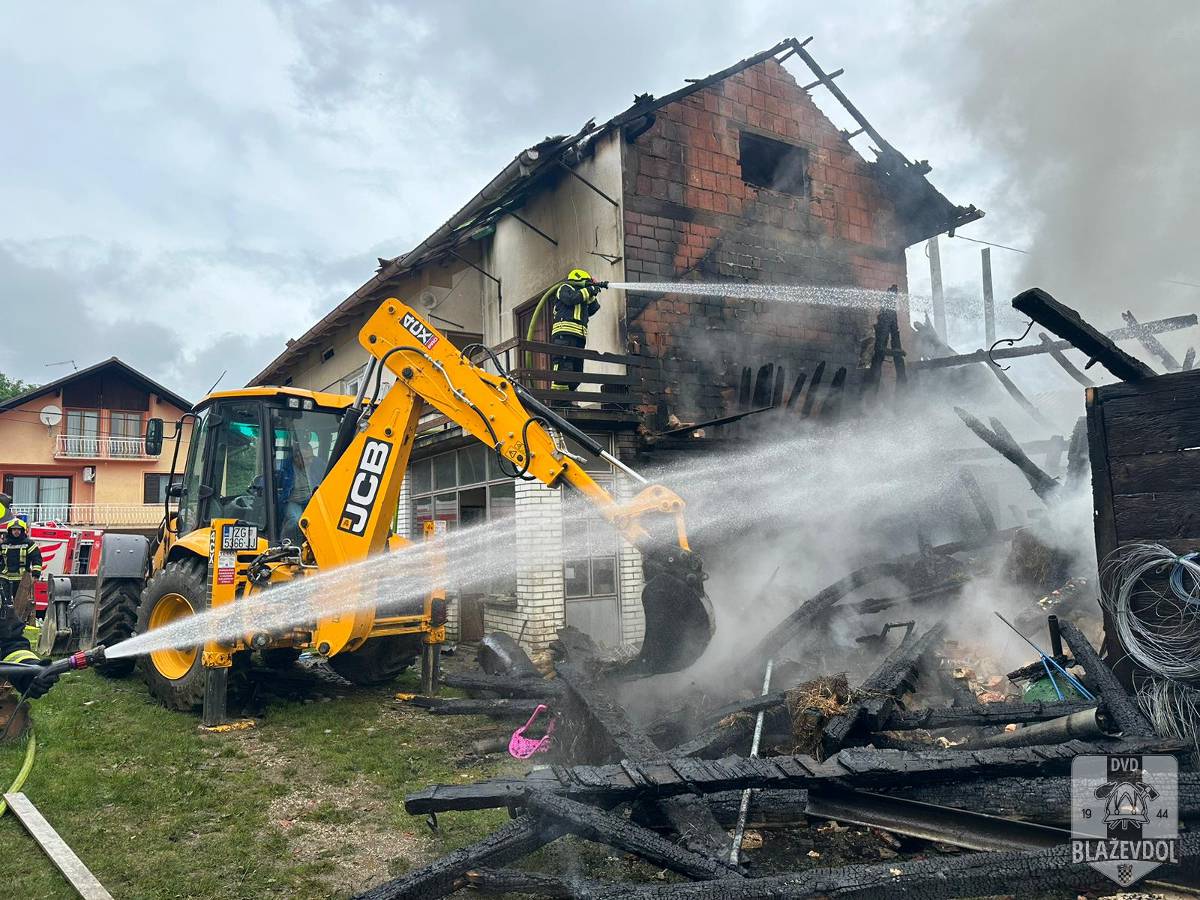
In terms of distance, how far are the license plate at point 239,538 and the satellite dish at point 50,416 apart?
3376cm

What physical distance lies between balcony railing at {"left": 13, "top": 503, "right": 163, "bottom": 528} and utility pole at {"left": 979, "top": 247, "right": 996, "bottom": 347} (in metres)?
33.0

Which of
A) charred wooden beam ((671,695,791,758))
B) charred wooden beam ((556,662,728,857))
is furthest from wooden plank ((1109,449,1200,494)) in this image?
charred wooden beam ((556,662,728,857))

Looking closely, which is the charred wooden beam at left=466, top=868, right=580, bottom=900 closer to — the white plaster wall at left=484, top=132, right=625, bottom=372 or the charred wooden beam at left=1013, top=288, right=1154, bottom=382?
the charred wooden beam at left=1013, top=288, right=1154, bottom=382

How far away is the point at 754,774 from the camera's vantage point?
383 centimetres

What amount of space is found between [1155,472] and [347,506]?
607 cm

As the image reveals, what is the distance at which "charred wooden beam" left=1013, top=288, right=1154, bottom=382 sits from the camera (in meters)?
4.86

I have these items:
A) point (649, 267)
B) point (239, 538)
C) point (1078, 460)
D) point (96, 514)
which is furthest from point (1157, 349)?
point (96, 514)

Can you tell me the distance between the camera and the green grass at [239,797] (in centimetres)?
388

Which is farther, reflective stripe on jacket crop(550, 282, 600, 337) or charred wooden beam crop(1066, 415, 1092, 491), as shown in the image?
reflective stripe on jacket crop(550, 282, 600, 337)

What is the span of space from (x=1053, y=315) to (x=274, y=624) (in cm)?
658

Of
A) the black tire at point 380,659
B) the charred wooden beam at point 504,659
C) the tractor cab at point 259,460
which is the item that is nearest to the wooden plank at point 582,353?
the tractor cab at point 259,460

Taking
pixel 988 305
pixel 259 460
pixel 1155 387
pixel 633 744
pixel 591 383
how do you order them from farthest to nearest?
pixel 988 305 < pixel 591 383 < pixel 259 460 < pixel 633 744 < pixel 1155 387

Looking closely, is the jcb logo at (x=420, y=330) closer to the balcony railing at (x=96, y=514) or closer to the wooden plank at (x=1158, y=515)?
the wooden plank at (x=1158, y=515)

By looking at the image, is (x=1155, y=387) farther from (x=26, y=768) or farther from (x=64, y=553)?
(x=64, y=553)
